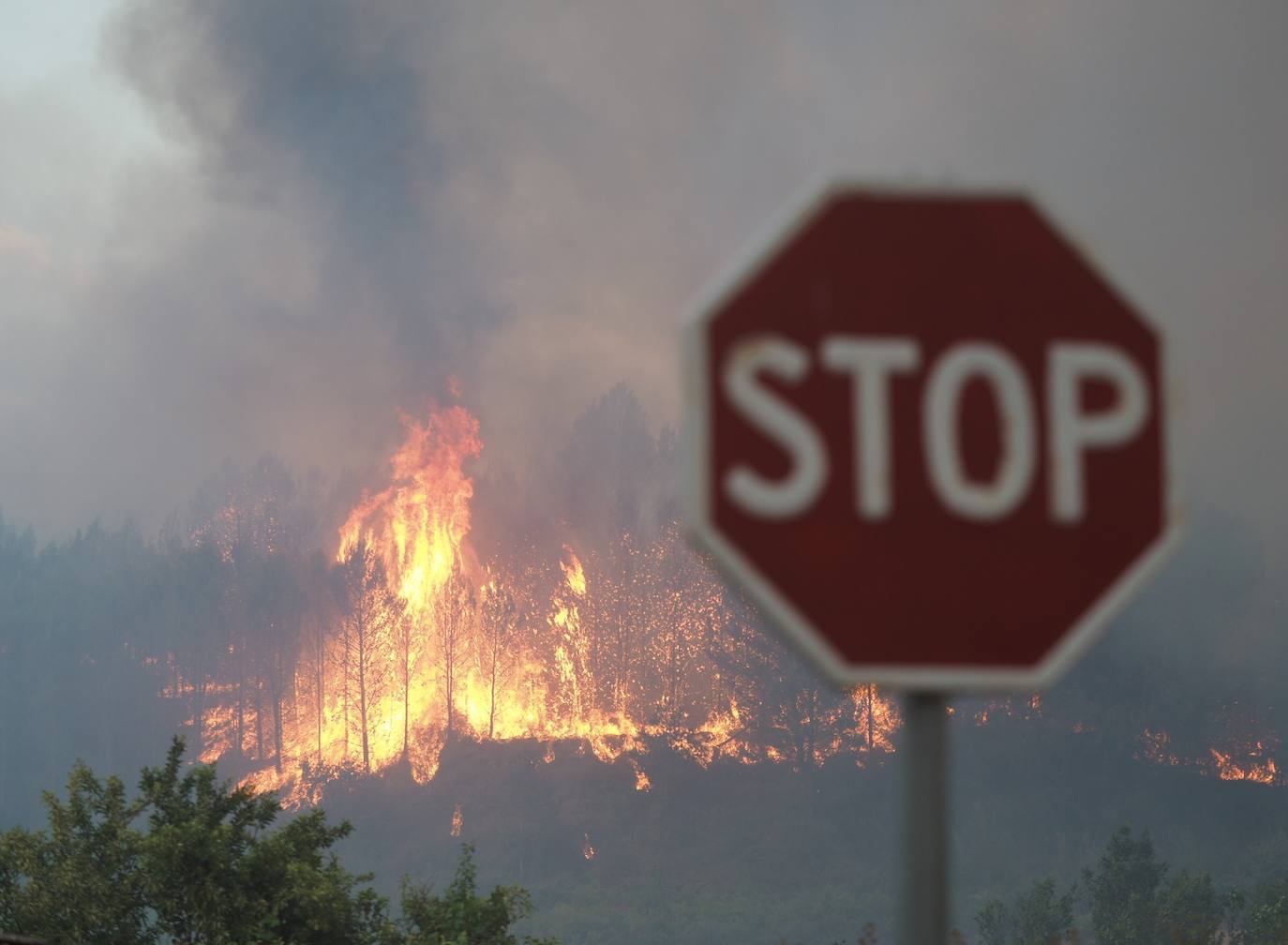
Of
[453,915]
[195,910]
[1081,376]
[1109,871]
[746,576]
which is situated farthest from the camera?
[1109,871]

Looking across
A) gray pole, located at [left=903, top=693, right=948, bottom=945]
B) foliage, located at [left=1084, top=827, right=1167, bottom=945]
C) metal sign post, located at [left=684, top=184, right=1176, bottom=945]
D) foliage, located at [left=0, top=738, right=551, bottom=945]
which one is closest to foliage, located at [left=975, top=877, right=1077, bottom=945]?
foliage, located at [left=1084, top=827, right=1167, bottom=945]

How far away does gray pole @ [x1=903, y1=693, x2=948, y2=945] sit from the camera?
2.23 m

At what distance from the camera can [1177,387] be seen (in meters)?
2.30

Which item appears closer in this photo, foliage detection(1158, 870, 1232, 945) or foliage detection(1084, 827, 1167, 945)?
foliage detection(1158, 870, 1232, 945)

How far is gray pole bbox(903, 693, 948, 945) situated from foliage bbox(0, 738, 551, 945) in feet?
103

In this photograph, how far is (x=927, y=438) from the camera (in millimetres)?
2203

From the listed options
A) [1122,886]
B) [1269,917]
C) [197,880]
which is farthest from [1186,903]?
[197,880]

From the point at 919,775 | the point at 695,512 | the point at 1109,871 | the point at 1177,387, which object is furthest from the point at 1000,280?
the point at 1109,871

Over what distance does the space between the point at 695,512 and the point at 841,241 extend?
0.57 m

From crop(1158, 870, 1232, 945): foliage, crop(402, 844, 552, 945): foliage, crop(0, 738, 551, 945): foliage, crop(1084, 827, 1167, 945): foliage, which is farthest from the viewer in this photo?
crop(1084, 827, 1167, 945): foliage

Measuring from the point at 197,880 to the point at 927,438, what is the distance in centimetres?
3344

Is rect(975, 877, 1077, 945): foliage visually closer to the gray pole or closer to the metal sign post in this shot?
the gray pole

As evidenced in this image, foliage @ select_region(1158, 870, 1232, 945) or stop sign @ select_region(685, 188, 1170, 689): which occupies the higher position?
stop sign @ select_region(685, 188, 1170, 689)

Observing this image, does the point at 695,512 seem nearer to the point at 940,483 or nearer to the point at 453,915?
the point at 940,483
